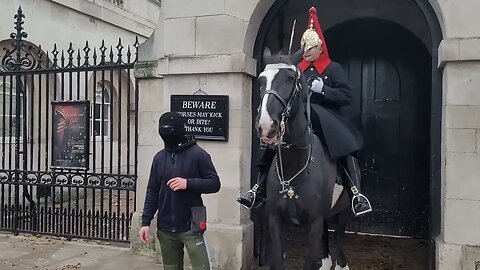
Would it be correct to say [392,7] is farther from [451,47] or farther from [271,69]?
[271,69]

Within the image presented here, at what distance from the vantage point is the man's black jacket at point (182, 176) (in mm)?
4223

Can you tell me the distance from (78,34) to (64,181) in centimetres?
636

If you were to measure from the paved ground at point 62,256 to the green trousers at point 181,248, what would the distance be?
2077 mm

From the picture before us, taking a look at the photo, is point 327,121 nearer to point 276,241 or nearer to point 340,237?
point 276,241

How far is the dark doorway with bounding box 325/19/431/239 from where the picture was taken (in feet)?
27.7

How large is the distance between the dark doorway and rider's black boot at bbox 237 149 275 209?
4330 mm

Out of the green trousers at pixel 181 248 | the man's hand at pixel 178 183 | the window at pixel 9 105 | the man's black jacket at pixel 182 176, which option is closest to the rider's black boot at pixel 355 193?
the man's black jacket at pixel 182 176

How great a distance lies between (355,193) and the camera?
4.71 m

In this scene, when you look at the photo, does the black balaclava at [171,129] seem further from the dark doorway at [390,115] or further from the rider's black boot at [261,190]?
the dark doorway at [390,115]

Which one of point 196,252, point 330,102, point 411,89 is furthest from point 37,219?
point 411,89

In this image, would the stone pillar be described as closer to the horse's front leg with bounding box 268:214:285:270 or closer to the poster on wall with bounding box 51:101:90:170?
the horse's front leg with bounding box 268:214:285:270

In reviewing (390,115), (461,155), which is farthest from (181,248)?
(390,115)

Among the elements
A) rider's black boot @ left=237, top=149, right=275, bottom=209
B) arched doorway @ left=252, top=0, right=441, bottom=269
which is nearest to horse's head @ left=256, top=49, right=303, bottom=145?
rider's black boot @ left=237, top=149, right=275, bottom=209

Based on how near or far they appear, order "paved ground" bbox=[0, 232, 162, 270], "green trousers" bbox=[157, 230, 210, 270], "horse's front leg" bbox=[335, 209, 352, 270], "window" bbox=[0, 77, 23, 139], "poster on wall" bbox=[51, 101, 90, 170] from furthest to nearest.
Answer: "window" bbox=[0, 77, 23, 139], "poster on wall" bbox=[51, 101, 90, 170], "paved ground" bbox=[0, 232, 162, 270], "horse's front leg" bbox=[335, 209, 352, 270], "green trousers" bbox=[157, 230, 210, 270]
